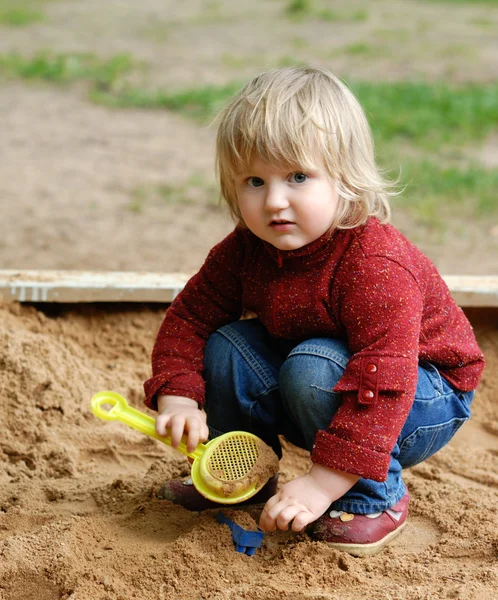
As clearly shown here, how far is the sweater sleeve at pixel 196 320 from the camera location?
2146mm

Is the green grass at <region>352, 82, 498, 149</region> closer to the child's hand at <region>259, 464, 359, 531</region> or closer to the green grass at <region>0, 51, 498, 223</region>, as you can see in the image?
the green grass at <region>0, 51, 498, 223</region>

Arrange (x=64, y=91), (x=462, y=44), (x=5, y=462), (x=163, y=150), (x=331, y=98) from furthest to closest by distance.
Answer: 1. (x=462, y=44)
2. (x=64, y=91)
3. (x=163, y=150)
4. (x=5, y=462)
5. (x=331, y=98)

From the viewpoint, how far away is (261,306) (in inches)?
83.4

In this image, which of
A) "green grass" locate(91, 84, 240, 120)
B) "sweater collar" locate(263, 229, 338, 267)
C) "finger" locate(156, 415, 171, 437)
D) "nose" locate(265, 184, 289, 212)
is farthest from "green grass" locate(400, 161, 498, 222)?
"finger" locate(156, 415, 171, 437)

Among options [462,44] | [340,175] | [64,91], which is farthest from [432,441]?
[462,44]

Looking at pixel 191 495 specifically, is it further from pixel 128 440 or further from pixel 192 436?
pixel 128 440

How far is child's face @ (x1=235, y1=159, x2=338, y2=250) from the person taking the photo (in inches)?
76.1

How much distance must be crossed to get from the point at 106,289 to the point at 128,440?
24.2 inches

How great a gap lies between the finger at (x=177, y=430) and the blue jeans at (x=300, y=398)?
0.66 feet

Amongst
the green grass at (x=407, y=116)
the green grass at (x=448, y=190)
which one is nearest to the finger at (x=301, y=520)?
the green grass at (x=407, y=116)

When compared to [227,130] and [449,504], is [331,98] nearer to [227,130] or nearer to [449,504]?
[227,130]

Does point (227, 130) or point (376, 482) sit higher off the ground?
point (227, 130)

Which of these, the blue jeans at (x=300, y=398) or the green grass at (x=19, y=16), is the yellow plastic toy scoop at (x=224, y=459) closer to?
the blue jeans at (x=300, y=398)

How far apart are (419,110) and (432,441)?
4997 millimetres
